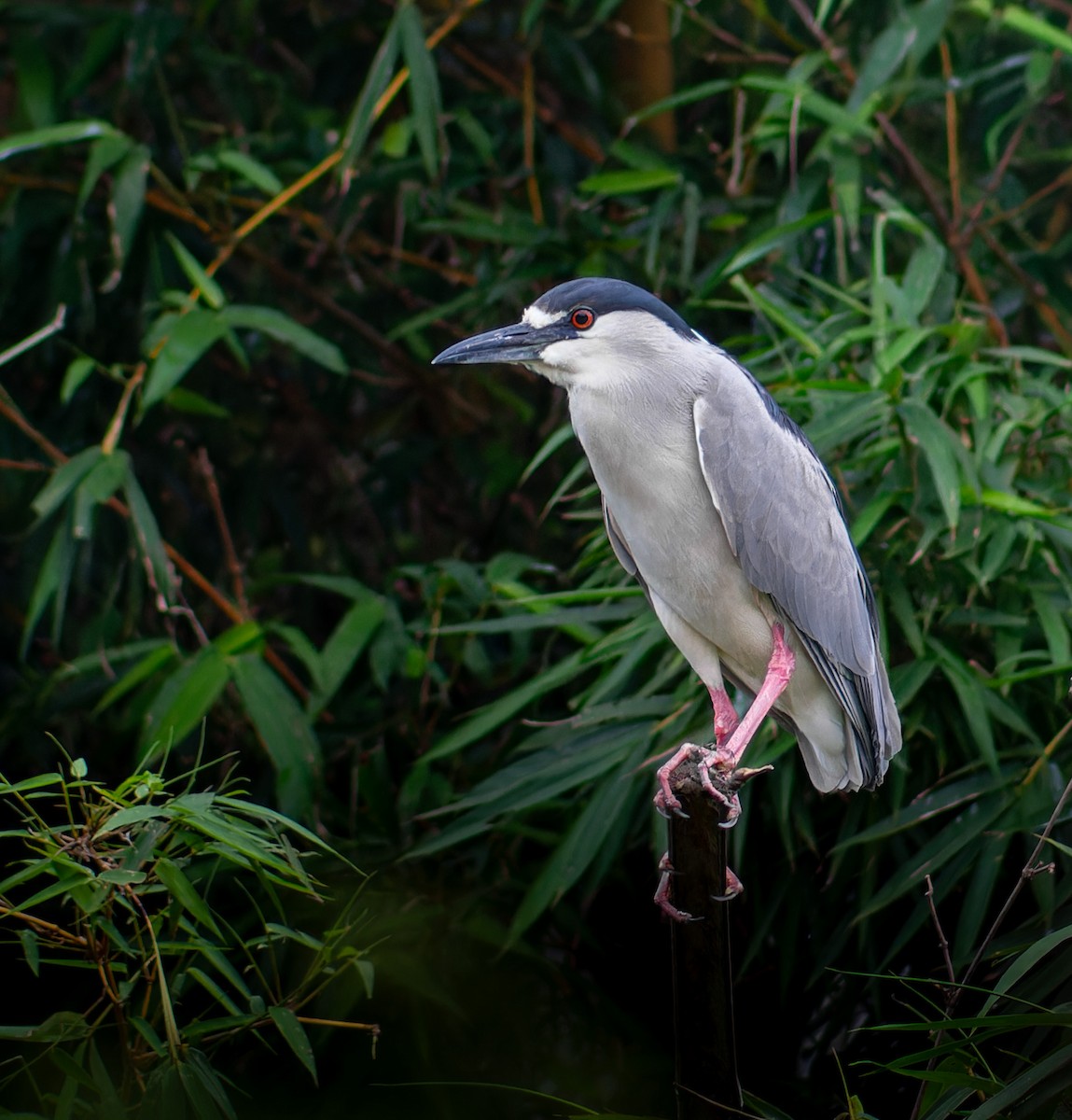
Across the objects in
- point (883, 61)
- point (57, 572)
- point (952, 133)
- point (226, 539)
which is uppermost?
point (883, 61)

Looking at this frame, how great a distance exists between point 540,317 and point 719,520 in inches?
13.8

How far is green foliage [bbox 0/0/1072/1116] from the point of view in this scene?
79.9 inches

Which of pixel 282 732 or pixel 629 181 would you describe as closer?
pixel 282 732

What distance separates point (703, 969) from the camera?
1451mm

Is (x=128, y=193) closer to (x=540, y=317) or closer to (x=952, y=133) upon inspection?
(x=540, y=317)

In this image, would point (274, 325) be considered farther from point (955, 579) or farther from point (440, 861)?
point (955, 579)

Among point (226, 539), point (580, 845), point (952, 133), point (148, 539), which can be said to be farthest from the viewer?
point (226, 539)

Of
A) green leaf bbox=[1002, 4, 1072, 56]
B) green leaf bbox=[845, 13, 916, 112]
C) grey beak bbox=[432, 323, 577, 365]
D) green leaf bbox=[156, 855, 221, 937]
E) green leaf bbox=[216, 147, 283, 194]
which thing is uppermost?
green leaf bbox=[1002, 4, 1072, 56]

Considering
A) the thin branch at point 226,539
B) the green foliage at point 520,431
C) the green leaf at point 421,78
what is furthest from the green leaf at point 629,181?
the thin branch at point 226,539

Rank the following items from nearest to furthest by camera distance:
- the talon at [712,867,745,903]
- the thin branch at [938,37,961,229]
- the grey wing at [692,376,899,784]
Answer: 1. the talon at [712,867,745,903]
2. the grey wing at [692,376,899,784]
3. the thin branch at [938,37,961,229]

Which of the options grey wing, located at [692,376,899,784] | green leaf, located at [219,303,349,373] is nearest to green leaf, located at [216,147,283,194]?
green leaf, located at [219,303,349,373]

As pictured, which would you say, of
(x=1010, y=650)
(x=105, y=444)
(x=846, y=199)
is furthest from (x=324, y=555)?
(x=1010, y=650)

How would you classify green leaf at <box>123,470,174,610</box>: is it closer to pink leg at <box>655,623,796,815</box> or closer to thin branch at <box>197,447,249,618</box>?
thin branch at <box>197,447,249,618</box>

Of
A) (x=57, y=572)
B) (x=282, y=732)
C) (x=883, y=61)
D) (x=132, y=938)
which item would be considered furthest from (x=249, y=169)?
(x=132, y=938)
